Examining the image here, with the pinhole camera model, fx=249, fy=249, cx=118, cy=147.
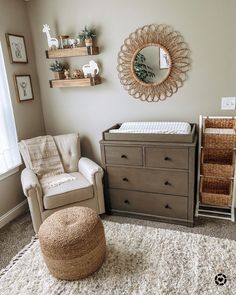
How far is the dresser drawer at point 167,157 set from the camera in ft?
7.69

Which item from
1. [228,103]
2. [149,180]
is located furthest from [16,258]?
[228,103]

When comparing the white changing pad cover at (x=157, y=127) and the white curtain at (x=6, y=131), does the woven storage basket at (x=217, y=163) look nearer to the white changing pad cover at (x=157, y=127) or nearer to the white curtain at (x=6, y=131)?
the white changing pad cover at (x=157, y=127)

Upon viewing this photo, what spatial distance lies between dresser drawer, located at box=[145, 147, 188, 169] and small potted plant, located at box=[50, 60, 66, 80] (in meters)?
1.41

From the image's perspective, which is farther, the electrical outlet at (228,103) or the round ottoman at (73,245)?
the electrical outlet at (228,103)

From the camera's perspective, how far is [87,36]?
8.84 ft

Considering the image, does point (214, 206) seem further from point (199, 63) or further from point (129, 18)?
point (129, 18)

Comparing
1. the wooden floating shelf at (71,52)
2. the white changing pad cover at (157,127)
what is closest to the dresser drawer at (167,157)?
the white changing pad cover at (157,127)

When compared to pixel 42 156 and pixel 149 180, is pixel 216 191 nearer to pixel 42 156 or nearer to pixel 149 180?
pixel 149 180

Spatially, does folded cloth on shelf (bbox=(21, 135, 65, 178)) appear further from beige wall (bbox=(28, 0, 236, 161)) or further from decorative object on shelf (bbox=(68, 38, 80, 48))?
decorative object on shelf (bbox=(68, 38, 80, 48))

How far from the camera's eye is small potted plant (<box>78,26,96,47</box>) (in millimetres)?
2678

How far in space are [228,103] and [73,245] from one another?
195 cm

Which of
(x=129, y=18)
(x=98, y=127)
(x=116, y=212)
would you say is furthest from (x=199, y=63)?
(x=116, y=212)

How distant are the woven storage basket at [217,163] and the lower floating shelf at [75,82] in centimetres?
141

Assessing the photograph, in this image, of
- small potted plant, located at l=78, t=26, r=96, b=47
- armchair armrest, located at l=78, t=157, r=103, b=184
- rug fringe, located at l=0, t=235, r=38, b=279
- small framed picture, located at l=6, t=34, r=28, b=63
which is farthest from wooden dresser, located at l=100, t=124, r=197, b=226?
small framed picture, located at l=6, t=34, r=28, b=63
